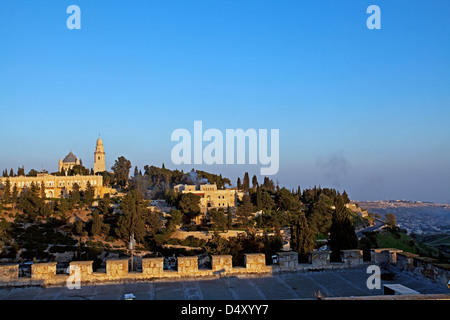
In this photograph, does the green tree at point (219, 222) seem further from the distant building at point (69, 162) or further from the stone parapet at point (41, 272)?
the distant building at point (69, 162)

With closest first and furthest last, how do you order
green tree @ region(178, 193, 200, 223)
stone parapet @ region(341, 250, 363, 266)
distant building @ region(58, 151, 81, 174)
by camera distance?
stone parapet @ region(341, 250, 363, 266)
green tree @ region(178, 193, 200, 223)
distant building @ region(58, 151, 81, 174)

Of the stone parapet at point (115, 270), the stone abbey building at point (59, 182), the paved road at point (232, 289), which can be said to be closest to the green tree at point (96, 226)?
the stone abbey building at point (59, 182)

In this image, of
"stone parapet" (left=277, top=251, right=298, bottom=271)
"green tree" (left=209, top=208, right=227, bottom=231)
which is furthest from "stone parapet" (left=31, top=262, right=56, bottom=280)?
"green tree" (left=209, top=208, right=227, bottom=231)

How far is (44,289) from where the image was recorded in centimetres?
612

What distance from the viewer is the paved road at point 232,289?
5785mm

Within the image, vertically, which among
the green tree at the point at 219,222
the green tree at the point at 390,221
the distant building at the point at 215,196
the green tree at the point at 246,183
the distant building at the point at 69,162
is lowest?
the green tree at the point at 390,221

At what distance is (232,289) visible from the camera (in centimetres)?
613

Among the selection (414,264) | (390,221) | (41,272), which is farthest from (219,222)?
(41,272)

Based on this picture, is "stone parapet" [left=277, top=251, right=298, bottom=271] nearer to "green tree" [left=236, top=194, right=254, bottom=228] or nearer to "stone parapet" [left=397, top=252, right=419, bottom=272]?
"stone parapet" [left=397, top=252, right=419, bottom=272]

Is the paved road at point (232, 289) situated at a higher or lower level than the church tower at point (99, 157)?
lower

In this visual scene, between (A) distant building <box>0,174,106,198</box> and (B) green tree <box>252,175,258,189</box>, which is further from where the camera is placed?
(B) green tree <box>252,175,258,189</box>

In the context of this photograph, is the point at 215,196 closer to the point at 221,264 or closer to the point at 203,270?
the point at 221,264

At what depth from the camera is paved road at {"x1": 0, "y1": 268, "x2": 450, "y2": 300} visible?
579 cm
